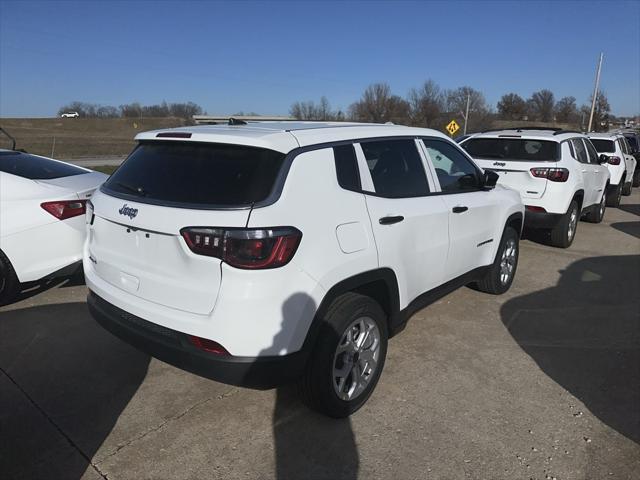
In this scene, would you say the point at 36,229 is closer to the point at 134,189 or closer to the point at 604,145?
the point at 134,189

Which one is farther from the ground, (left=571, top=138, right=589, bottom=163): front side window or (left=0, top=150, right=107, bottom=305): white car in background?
(left=571, top=138, right=589, bottom=163): front side window

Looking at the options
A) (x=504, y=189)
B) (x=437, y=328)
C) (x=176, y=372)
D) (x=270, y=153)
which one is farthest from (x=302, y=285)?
(x=504, y=189)

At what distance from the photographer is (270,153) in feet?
8.59

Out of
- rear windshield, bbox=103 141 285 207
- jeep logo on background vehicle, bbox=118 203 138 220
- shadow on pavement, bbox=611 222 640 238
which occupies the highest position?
rear windshield, bbox=103 141 285 207

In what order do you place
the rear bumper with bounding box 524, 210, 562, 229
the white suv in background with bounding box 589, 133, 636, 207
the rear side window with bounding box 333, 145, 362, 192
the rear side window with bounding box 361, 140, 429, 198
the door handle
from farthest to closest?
the white suv in background with bounding box 589, 133, 636, 207, the rear bumper with bounding box 524, 210, 562, 229, the rear side window with bounding box 361, 140, 429, 198, the door handle, the rear side window with bounding box 333, 145, 362, 192

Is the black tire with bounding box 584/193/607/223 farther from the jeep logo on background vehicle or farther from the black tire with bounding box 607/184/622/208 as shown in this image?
the jeep logo on background vehicle

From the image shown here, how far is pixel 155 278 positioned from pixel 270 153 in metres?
0.93

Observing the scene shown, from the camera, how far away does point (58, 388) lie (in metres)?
3.35

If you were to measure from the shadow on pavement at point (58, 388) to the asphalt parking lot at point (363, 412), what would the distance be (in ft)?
0.03

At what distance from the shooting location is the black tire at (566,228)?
7.18 meters

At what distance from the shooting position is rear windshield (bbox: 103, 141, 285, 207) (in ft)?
8.27

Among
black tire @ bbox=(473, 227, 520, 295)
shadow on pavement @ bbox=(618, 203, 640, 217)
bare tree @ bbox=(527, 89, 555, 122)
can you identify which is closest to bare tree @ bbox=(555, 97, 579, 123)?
bare tree @ bbox=(527, 89, 555, 122)

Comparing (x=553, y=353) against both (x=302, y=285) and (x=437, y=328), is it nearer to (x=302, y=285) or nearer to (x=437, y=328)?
(x=437, y=328)

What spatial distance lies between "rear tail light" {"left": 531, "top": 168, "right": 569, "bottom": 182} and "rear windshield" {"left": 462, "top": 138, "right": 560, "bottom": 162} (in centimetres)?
21
